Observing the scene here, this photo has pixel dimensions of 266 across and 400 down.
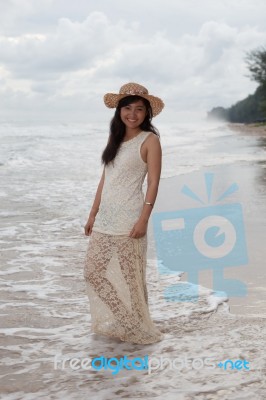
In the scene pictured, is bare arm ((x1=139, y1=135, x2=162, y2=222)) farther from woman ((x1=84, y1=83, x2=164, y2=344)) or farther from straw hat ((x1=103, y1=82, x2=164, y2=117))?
straw hat ((x1=103, y1=82, x2=164, y2=117))

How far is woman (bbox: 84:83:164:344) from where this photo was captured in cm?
413

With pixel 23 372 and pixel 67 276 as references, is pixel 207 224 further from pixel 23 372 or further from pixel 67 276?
pixel 23 372

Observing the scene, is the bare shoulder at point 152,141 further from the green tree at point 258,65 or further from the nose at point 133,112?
the green tree at point 258,65

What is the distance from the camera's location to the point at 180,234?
7.92 meters

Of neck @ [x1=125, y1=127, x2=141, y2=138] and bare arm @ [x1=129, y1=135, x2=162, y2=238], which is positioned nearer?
bare arm @ [x1=129, y1=135, x2=162, y2=238]

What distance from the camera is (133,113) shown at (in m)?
4.13

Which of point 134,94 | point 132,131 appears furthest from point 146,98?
point 132,131

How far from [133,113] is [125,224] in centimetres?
76

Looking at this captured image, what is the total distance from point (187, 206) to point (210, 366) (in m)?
6.31

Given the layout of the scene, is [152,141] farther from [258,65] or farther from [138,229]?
[258,65]

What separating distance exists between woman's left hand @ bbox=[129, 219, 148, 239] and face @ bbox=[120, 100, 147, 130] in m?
0.66

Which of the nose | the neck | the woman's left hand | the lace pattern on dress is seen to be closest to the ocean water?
the lace pattern on dress

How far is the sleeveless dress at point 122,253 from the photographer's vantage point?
13.6 ft

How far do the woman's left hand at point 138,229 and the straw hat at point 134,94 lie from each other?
2.60 feet
